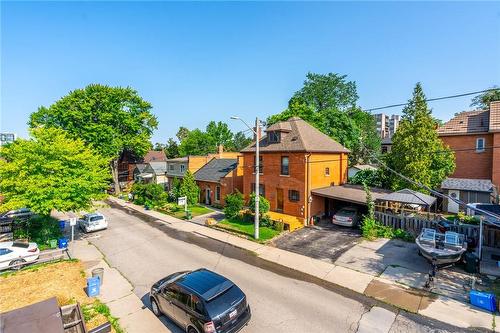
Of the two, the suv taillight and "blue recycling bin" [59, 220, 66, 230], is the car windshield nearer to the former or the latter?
the suv taillight

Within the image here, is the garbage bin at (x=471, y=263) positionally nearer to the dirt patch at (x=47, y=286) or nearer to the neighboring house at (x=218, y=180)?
the dirt patch at (x=47, y=286)

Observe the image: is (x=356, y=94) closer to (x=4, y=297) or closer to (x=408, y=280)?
(x=408, y=280)

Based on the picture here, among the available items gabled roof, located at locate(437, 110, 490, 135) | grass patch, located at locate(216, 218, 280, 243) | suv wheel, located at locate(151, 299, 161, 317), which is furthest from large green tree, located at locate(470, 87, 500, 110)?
suv wheel, located at locate(151, 299, 161, 317)

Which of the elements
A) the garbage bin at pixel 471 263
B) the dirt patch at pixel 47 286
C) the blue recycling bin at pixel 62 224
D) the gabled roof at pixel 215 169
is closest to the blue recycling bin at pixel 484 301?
the garbage bin at pixel 471 263

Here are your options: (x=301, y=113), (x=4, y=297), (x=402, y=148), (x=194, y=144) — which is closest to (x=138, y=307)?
(x=4, y=297)

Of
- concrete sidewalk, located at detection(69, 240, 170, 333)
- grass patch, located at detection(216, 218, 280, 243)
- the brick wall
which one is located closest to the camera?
concrete sidewalk, located at detection(69, 240, 170, 333)

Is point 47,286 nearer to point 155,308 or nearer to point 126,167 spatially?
point 155,308

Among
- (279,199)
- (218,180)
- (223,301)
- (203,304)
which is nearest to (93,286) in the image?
(203,304)
